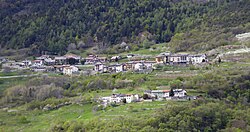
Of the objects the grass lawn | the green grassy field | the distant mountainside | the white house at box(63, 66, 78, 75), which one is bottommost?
the green grassy field

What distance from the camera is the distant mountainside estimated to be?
2832 inches

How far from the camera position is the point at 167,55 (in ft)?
192

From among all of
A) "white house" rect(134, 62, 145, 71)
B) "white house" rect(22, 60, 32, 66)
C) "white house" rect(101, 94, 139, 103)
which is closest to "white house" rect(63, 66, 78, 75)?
"white house" rect(22, 60, 32, 66)

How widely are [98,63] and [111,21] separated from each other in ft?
68.4

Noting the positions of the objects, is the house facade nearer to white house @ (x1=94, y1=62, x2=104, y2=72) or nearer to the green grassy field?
white house @ (x1=94, y1=62, x2=104, y2=72)

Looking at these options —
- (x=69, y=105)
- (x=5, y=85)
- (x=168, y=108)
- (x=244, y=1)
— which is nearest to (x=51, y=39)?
(x=5, y=85)

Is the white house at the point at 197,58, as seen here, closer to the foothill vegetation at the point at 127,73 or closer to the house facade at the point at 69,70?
the foothill vegetation at the point at 127,73

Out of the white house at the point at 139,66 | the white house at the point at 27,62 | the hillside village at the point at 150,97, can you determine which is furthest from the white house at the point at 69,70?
the hillside village at the point at 150,97

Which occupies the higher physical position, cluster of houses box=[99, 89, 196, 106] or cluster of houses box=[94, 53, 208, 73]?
cluster of houses box=[94, 53, 208, 73]

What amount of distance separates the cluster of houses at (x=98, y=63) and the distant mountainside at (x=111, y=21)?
6.82 metres

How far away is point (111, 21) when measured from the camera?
8125 cm

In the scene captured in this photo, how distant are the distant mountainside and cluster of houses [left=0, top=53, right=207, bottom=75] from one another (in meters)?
6.82

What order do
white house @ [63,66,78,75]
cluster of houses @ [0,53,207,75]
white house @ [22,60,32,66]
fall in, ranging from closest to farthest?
cluster of houses @ [0,53,207,75] → white house @ [63,66,78,75] → white house @ [22,60,32,66]

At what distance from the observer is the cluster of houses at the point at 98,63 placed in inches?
2216
